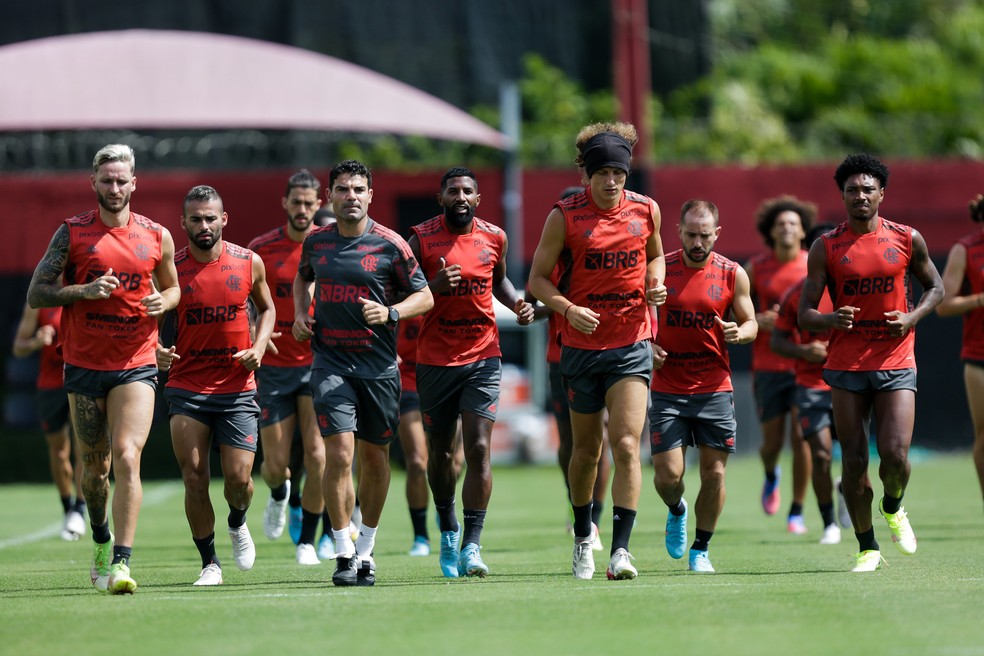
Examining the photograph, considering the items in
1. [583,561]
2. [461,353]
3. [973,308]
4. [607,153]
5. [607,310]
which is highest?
[607,153]

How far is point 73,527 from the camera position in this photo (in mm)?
13172

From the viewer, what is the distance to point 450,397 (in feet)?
30.5

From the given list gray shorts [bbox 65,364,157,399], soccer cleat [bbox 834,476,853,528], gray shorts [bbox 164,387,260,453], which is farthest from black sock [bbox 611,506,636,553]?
soccer cleat [bbox 834,476,853,528]

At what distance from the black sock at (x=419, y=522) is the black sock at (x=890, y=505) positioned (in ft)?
11.1

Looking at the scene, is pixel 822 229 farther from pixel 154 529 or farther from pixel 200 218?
pixel 154 529

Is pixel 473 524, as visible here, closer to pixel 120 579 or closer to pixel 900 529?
pixel 120 579

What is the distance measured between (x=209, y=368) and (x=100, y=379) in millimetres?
641

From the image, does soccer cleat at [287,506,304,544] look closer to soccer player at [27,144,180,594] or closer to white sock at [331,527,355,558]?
soccer player at [27,144,180,594]

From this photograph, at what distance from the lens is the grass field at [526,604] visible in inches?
255

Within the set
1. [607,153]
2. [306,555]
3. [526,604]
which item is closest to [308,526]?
[306,555]

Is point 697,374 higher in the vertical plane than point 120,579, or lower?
higher

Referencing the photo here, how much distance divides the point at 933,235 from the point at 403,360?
14033 millimetres

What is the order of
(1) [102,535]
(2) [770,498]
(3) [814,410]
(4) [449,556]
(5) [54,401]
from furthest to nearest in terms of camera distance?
(5) [54,401] < (2) [770,498] < (3) [814,410] < (4) [449,556] < (1) [102,535]

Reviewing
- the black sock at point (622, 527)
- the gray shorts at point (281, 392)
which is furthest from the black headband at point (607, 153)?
the gray shorts at point (281, 392)
